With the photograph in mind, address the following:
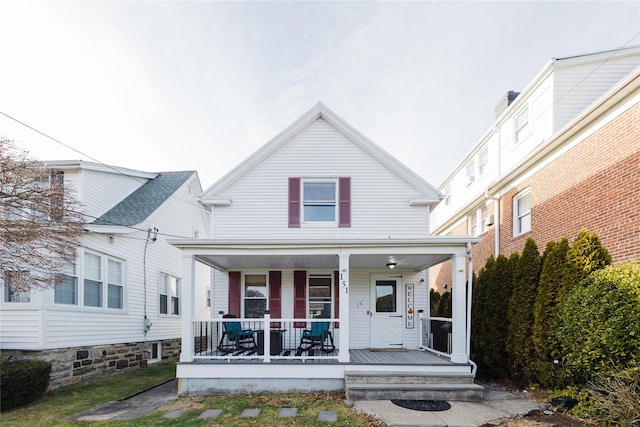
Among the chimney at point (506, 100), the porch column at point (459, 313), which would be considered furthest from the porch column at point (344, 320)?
the chimney at point (506, 100)

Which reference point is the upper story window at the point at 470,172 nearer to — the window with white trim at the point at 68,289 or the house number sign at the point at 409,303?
the house number sign at the point at 409,303

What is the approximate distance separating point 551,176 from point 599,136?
179 centimetres

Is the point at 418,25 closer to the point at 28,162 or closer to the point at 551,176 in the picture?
the point at 551,176

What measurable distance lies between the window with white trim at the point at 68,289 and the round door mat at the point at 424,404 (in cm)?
792

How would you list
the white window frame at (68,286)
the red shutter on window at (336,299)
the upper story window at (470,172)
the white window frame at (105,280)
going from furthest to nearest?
the upper story window at (470,172), the red shutter on window at (336,299), the white window frame at (105,280), the white window frame at (68,286)

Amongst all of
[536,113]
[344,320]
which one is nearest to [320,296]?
[344,320]

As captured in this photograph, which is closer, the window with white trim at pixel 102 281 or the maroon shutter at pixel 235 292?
the window with white trim at pixel 102 281

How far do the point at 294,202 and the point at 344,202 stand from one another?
1.41 metres

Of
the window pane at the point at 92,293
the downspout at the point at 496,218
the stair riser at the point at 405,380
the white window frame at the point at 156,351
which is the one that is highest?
the downspout at the point at 496,218

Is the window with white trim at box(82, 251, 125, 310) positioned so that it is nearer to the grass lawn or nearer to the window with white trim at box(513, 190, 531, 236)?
the grass lawn

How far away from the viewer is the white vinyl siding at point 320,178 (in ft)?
33.6

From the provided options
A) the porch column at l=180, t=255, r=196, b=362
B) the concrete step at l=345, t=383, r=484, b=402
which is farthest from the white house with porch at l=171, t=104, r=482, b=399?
Result: the concrete step at l=345, t=383, r=484, b=402

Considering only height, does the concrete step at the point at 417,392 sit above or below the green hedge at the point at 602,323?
below

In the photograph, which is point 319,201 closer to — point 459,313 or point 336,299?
point 336,299
